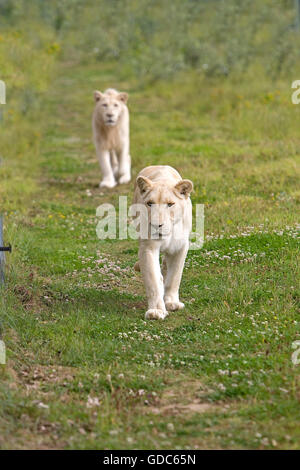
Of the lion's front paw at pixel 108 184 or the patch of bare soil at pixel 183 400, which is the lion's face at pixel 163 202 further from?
the lion's front paw at pixel 108 184

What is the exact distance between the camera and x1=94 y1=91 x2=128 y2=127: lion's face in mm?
13148

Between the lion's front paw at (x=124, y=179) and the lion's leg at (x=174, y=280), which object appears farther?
the lion's front paw at (x=124, y=179)

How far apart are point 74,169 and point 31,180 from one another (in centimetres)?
129

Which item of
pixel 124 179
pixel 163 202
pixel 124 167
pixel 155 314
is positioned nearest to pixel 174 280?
pixel 155 314

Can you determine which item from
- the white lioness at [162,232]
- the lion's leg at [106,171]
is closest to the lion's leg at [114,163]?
the lion's leg at [106,171]

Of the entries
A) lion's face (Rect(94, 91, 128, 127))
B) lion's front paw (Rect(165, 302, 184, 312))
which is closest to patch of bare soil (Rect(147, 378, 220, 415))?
lion's front paw (Rect(165, 302, 184, 312))

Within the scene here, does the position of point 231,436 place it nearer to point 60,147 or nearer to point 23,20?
point 60,147

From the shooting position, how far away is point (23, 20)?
109 ft

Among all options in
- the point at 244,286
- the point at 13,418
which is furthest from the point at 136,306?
the point at 13,418

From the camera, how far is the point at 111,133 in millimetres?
13383

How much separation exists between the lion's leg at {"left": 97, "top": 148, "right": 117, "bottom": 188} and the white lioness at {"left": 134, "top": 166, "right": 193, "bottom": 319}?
560 cm

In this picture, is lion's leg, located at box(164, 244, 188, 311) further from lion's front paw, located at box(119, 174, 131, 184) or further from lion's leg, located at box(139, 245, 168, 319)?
lion's front paw, located at box(119, 174, 131, 184)

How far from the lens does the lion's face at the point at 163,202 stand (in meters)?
7.20

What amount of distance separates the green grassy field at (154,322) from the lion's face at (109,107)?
121 cm
